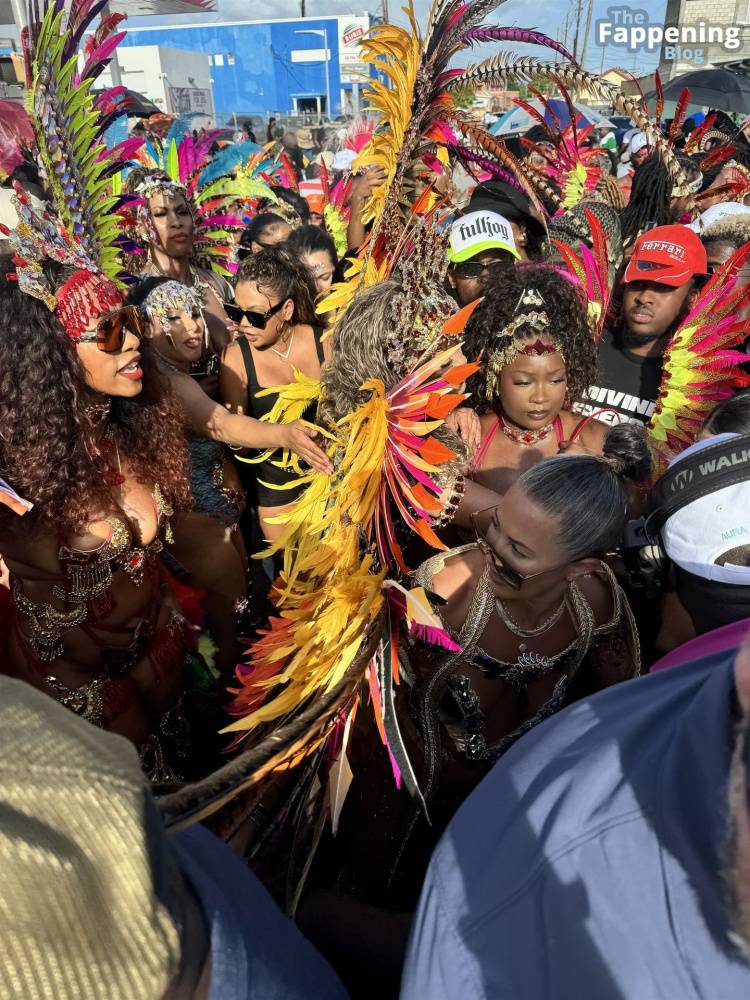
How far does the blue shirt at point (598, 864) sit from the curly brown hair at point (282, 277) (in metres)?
→ 2.50

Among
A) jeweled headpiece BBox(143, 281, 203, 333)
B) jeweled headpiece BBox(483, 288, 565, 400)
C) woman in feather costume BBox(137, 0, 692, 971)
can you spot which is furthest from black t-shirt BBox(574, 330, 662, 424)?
jeweled headpiece BBox(143, 281, 203, 333)

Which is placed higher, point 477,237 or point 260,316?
point 477,237

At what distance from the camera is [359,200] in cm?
357

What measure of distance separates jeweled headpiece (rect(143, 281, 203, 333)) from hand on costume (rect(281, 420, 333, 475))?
0.99 metres

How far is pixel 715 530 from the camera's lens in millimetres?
1209

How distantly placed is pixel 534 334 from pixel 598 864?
6.05 feet

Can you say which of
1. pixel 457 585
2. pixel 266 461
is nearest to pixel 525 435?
pixel 457 585

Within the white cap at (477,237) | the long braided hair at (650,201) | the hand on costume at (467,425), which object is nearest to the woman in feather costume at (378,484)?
the hand on costume at (467,425)

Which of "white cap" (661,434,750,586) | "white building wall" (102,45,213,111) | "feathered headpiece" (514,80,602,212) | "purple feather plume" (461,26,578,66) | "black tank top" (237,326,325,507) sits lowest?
"black tank top" (237,326,325,507)

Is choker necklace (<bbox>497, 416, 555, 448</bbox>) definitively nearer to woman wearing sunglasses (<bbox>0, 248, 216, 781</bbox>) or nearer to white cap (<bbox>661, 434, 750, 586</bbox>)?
white cap (<bbox>661, 434, 750, 586</bbox>)

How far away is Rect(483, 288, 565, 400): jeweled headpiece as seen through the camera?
2176mm

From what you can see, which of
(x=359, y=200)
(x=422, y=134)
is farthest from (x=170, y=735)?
(x=359, y=200)

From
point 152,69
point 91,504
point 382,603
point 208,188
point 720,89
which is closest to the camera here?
point 382,603

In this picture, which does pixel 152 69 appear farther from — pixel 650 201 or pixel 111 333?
pixel 111 333
